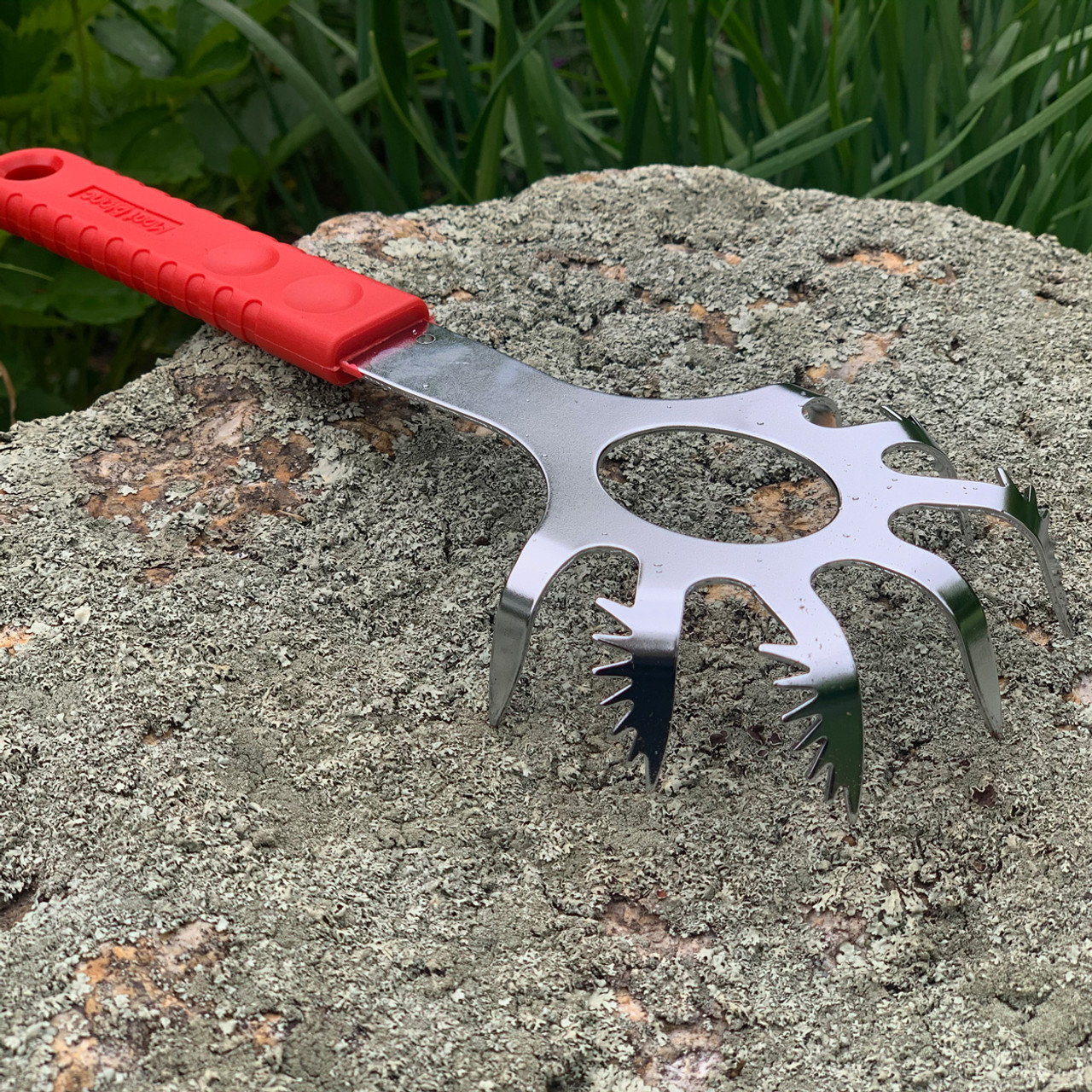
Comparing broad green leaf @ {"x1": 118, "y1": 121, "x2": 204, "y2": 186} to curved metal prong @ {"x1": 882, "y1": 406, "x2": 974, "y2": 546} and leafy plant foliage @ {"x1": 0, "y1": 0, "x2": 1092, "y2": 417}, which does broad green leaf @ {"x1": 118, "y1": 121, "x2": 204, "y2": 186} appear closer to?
leafy plant foliage @ {"x1": 0, "y1": 0, "x2": 1092, "y2": 417}

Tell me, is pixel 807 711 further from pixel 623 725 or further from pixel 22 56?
pixel 22 56

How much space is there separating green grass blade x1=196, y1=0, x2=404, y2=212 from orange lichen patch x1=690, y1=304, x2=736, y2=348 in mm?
836

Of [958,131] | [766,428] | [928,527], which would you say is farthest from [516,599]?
[958,131]

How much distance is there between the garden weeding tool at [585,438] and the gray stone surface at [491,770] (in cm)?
6

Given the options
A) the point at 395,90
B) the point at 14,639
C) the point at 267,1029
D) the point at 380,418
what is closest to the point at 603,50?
the point at 395,90

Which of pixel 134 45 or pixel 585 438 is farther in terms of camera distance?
pixel 134 45

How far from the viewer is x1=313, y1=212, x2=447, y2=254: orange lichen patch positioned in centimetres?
128

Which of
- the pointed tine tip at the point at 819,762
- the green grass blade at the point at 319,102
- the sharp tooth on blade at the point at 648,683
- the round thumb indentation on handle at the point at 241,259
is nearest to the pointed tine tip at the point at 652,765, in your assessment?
the sharp tooth on blade at the point at 648,683

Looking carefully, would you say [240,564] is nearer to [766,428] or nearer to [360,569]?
[360,569]

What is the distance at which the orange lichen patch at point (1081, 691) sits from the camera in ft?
2.97

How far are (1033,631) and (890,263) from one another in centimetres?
51

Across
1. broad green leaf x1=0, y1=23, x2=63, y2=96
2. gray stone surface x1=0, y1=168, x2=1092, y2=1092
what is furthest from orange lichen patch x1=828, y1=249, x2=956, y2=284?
broad green leaf x1=0, y1=23, x2=63, y2=96

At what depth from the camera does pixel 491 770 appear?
858 mm

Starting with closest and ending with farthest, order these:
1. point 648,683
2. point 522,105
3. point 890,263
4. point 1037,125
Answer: point 648,683 → point 890,263 → point 1037,125 → point 522,105
